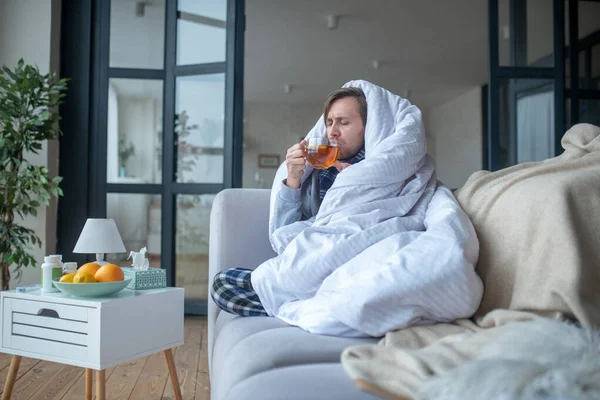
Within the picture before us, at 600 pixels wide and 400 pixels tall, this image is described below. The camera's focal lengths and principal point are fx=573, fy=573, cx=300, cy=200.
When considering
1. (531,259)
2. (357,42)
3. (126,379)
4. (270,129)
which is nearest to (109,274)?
(126,379)

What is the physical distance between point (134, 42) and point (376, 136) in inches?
101

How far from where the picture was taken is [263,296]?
1.49 metres

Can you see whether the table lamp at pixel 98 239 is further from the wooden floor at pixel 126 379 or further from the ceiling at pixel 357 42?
the ceiling at pixel 357 42

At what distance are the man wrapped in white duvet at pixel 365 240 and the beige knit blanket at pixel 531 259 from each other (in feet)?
0.21

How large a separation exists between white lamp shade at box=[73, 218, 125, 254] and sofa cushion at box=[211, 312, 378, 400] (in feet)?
3.24

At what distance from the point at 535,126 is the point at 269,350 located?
3187mm

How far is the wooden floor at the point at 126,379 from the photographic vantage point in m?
2.18

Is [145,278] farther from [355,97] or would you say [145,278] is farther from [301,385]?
[301,385]

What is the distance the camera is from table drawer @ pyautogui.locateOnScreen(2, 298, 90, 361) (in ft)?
5.54

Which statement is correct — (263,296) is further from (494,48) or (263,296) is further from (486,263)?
(494,48)

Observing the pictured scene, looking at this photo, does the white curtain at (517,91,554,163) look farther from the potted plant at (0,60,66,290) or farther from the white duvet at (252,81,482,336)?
the potted plant at (0,60,66,290)

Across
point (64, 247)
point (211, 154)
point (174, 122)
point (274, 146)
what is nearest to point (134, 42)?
point (174, 122)

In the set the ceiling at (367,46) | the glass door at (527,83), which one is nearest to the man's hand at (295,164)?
the glass door at (527,83)

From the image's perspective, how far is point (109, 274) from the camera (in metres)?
1.78
